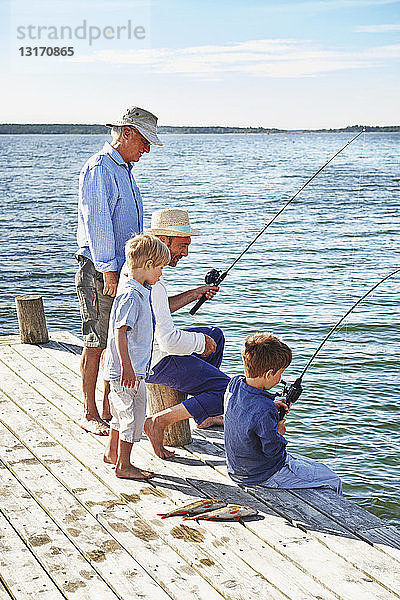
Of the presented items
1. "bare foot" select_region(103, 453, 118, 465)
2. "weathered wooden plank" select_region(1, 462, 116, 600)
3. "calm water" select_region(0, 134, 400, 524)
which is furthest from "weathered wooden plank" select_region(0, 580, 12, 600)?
"calm water" select_region(0, 134, 400, 524)

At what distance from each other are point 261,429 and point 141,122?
150cm

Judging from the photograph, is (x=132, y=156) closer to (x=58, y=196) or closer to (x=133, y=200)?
(x=133, y=200)

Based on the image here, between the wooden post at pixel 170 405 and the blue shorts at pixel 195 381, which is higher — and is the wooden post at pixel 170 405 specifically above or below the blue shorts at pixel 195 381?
below

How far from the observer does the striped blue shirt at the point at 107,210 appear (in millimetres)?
3818

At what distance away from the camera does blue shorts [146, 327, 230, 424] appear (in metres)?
3.82

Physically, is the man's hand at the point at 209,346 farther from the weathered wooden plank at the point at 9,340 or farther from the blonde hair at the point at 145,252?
the weathered wooden plank at the point at 9,340

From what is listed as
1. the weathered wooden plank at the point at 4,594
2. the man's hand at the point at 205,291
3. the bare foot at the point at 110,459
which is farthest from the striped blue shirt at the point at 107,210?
the weathered wooden plank at the point at 4,594

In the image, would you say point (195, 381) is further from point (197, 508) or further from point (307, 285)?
point (307, 285)

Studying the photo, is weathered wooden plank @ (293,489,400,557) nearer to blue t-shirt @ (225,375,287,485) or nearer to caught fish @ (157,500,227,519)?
blue t-shirt @ (225,375,287,485)

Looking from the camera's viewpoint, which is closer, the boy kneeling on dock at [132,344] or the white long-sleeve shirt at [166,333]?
the boy kneeling on dock at [132,344]

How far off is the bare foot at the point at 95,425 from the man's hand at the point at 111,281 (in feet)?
2.21

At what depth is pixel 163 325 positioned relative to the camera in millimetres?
3719

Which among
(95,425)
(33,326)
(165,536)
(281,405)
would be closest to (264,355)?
(281,405)

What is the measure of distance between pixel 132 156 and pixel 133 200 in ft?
0.69
